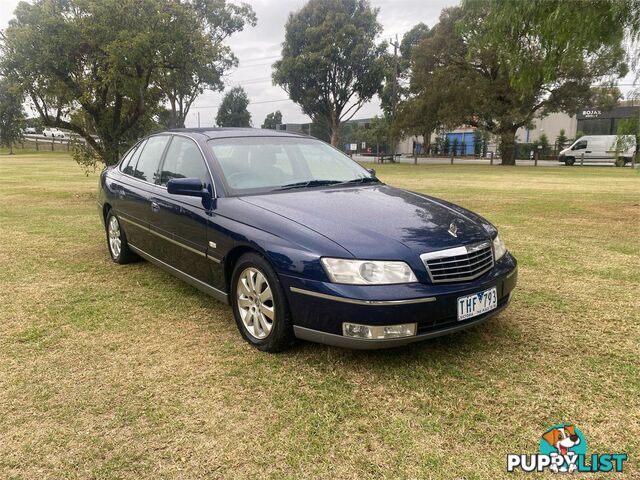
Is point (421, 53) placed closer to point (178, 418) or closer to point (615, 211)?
point (615, 211)

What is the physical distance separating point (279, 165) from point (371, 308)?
5.91 feet

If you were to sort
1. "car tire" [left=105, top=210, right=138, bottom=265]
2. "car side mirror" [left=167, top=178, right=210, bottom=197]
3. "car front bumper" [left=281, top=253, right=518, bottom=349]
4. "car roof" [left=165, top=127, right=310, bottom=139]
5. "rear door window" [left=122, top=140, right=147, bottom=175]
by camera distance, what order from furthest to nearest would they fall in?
"car tire" [left=105, top=210, right=138, bottom=265], "rear door window" [left=122, top=140, right=147, bottom=175], "car roof" [left=165, top=127, right=310, bottom=139], "car side mirror" [left=167, top=178, right=210, bottom=197], "car front bumper" [left=281, top=253, right=518, bottom=349]

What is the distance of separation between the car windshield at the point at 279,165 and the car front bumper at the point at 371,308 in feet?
3.70

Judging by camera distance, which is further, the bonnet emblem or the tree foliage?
the tree foliage

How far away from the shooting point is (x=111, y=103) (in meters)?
11.1

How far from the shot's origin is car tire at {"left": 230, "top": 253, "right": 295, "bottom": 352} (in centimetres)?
296

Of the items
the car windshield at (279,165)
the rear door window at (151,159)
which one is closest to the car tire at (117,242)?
the rear door window at (151,159)

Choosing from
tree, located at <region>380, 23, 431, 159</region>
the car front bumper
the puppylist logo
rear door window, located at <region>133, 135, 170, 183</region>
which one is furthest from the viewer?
tree, located at <region>380, 23, 431, 159</region>

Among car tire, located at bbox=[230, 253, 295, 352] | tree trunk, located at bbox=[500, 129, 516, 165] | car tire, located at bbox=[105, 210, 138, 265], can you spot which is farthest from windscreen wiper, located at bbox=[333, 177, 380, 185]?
tree trunk, located at bbox=[500, 129, 516, 165]

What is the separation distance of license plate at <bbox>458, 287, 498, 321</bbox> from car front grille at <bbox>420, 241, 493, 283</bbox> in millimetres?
114

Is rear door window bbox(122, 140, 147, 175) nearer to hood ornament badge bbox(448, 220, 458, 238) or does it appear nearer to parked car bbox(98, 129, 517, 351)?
parked car bbox(98, 129, 517, 351)

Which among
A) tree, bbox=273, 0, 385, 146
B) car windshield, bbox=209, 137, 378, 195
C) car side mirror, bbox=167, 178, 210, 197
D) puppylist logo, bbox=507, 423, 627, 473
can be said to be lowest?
puppylist logo, bbox=507, 423, 627, 473

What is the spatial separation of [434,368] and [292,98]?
119 ft

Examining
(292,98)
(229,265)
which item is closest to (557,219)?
(229,265)
